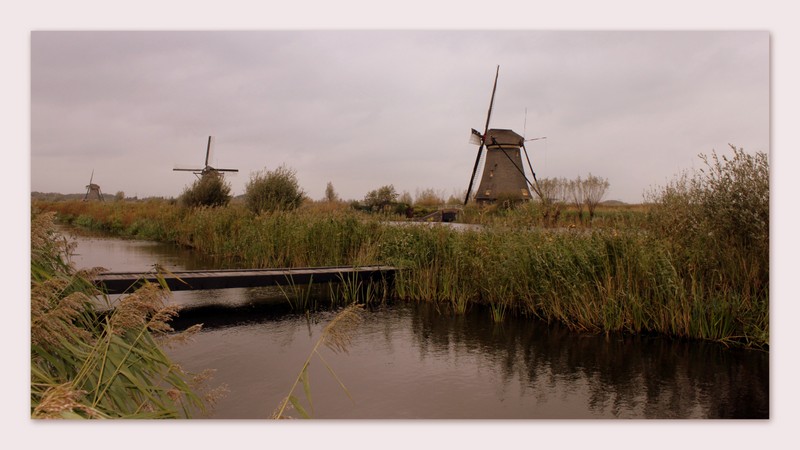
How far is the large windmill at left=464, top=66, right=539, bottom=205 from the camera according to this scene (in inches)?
976

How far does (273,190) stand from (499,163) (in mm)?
12620

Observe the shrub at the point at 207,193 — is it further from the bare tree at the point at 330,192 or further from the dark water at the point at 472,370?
the dark water at the point at 472,370

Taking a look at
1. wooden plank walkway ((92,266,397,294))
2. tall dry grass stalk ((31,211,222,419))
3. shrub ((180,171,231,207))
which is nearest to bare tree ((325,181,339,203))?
wooden plank walkway ((92,266,397,294))

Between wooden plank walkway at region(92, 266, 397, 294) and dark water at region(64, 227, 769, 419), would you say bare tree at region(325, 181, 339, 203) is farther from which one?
dark water at region(64, 227, 769, 419)

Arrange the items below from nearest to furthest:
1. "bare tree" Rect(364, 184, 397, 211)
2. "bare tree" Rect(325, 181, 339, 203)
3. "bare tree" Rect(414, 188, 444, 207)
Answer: "bare tree" Rect(325, 181, 339, 203)
"bare tree" Rect(364, 184, 397, 211)
"bare tree" Rect(414, 188, 444, 207)

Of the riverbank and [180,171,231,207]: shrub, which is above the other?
[180,171,231,207]: shrub

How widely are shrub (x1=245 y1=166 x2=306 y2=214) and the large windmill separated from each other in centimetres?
1032

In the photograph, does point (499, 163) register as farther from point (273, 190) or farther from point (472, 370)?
point (472, 370)

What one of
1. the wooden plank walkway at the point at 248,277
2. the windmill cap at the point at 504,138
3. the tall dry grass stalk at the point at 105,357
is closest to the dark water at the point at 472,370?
the wooden plank walkway at the point at 248,277

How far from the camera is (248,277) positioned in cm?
863

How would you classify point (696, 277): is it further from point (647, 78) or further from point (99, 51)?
point (99, 51)

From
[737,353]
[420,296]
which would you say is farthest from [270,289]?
[737,353]

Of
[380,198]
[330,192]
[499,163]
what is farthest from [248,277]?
[499,163]

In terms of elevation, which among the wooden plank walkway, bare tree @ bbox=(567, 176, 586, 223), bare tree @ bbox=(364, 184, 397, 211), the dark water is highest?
bare tree @ bbox=(567, 176, 586, 223)
